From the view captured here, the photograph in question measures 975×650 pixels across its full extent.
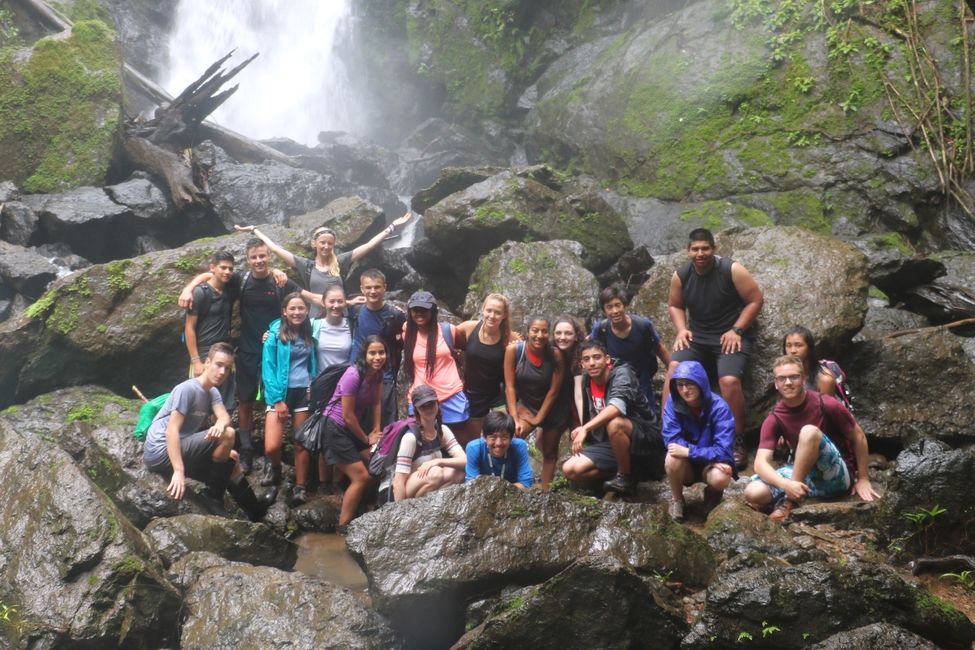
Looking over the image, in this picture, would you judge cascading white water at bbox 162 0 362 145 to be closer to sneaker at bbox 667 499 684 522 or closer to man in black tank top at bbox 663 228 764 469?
man in black tank top at bbox 663 228 764 469

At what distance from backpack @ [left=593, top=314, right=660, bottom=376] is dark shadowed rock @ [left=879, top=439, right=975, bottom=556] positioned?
87.8 inches

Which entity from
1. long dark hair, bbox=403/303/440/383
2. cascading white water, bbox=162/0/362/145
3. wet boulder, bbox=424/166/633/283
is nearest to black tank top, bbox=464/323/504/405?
long dark hair, bbox=403/303/440/383

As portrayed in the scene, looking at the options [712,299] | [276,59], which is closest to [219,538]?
[712,299]

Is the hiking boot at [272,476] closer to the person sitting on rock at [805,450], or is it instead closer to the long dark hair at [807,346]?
the person sitting on rock at [805,450]

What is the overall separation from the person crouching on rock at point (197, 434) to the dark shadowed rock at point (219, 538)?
0.48 meters

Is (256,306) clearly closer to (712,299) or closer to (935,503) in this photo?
(712,299)

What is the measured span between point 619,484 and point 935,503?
7.24 ft

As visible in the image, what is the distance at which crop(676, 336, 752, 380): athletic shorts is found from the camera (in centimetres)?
654

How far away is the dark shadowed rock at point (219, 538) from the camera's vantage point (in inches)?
213

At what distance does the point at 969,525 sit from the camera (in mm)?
4523

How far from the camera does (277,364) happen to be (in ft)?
22.2

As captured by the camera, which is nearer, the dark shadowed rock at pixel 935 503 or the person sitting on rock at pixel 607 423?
the dark shadowed rock at pixel 935 503

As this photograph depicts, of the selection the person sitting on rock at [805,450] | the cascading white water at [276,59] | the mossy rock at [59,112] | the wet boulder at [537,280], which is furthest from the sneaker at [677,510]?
the cascading white water at [276,59]

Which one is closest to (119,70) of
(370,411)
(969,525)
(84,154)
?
(84,154)
